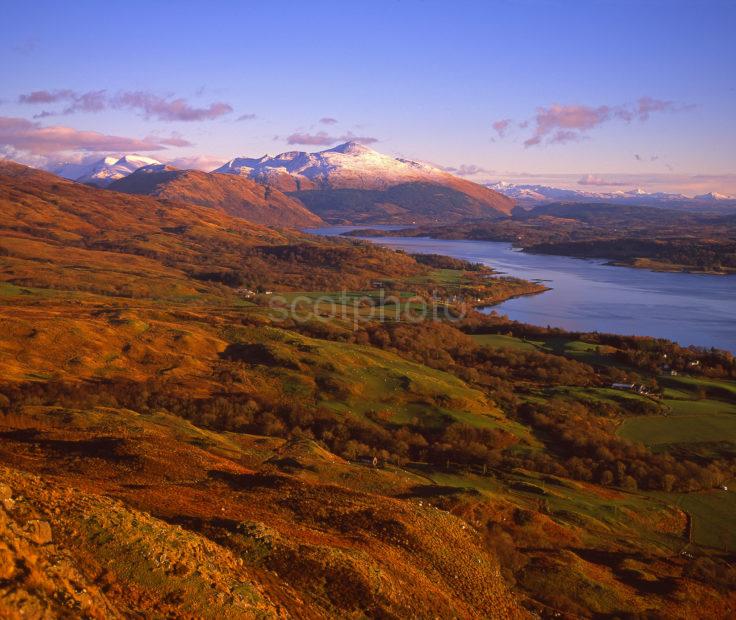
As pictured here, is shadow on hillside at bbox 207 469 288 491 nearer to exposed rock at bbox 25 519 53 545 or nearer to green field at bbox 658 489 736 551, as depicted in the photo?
exposed rock at bbox 25 519 53 545

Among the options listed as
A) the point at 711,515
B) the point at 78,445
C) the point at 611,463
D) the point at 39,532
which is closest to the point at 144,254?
the point at 611,463

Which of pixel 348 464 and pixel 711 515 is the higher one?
pixel 348 464

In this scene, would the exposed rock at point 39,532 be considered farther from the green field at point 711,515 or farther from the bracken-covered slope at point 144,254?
the bracken-covered slope at point 144,254

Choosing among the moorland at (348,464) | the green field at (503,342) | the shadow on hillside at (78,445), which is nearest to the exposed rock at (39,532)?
the moorland at (348,464)

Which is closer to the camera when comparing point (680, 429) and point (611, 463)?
point (611, 463)
